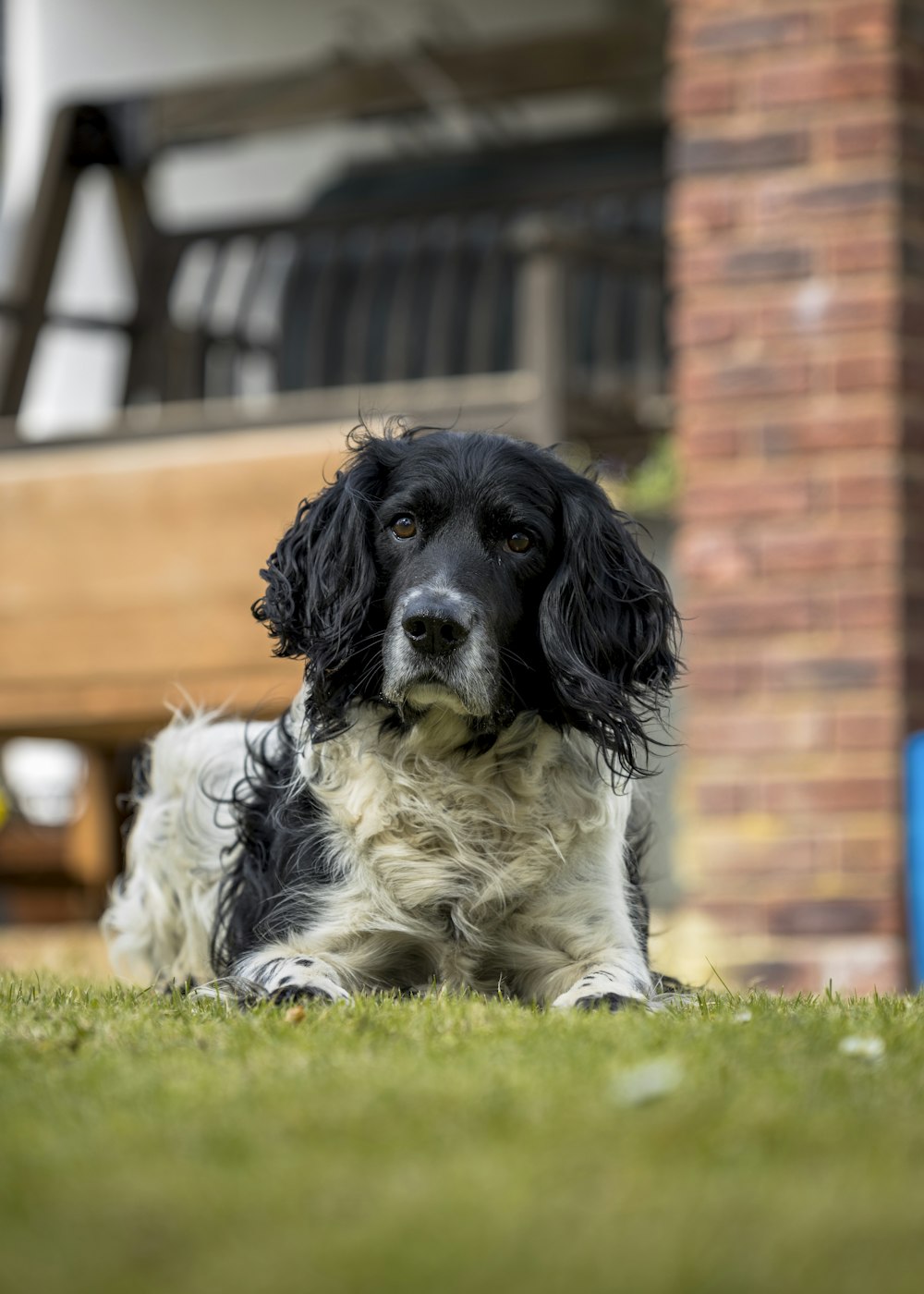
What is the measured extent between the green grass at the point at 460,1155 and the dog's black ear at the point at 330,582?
0.88 metres

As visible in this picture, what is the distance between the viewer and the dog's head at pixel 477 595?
3352 millimetres

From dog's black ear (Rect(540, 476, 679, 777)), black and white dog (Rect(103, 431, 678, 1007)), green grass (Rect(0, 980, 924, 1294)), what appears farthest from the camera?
dog's black ear (Rect(540, 476, 679, 777))

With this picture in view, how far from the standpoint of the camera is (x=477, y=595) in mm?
3350

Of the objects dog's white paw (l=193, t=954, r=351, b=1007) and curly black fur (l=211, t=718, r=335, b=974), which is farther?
curly black fur (l=211, t=718, r=335, b=974)

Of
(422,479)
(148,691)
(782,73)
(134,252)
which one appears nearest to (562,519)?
(422,479)

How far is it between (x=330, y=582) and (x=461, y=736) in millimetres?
416

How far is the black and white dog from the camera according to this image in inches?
134

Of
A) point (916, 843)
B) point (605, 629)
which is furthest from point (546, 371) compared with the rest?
point (605, 629)

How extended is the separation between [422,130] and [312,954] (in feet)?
26.2

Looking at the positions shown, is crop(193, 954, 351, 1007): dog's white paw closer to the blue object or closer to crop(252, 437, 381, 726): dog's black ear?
crop(252, 437, 381, 726): dog's black ear

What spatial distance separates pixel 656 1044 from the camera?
2584 millimetres

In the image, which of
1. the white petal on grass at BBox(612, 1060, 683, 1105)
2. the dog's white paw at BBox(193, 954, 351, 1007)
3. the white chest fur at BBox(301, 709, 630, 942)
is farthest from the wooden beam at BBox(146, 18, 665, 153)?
the white petal on grass at BBox(612, 1060, 683, 1105)

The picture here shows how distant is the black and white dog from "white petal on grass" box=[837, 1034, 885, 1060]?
71 cm

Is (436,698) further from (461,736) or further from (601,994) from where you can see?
(601,994)
